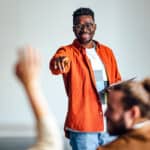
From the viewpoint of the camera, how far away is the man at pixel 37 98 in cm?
72

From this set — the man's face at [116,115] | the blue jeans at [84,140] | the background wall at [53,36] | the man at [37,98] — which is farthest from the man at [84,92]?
the man at [37,98]

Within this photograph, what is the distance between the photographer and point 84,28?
7.02 feet

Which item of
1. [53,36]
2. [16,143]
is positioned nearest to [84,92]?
[53,36]

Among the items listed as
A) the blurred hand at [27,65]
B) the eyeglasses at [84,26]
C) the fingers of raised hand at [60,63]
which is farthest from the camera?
the eyeglasses at [84,26]

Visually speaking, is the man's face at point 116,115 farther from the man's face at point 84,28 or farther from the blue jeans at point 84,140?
the man's face at point 84,28

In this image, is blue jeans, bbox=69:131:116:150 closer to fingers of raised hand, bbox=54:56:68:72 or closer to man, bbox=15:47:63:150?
fingers of raised hand, bbox=54:56:68:72

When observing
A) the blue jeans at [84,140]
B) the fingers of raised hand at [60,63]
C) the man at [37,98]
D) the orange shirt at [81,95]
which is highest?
the man at [37,98]

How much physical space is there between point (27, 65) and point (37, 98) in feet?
0.23

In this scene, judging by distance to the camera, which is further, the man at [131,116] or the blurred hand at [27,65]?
the man at [131,116]

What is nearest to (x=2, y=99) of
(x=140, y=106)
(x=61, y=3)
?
(x=61, y=3)

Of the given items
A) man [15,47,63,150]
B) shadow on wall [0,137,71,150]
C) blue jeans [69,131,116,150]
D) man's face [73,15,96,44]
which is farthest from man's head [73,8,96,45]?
man [15,47,63,150]

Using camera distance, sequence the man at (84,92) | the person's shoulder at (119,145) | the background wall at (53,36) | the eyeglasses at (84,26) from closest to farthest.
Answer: the person's shoulder at (119,145), the man at (84,92), the eyeglasses at (84,26), the background wall at (53,36)

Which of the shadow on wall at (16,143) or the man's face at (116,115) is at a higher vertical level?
the man's face at (116,115)

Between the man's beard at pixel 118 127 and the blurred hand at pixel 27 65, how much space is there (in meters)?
0.47
